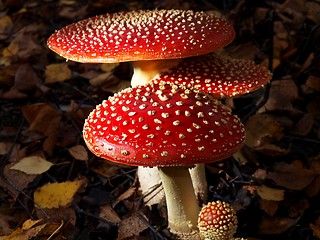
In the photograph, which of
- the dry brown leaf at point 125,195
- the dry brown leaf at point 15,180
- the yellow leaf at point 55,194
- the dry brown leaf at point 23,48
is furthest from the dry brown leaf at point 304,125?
the dry brown leaf at point 23,48

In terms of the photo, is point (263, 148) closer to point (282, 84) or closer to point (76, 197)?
point (282, 84)

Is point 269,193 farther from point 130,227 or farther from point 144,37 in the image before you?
point 144,37

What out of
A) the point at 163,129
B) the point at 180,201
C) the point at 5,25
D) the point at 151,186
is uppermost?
the point at 163,129

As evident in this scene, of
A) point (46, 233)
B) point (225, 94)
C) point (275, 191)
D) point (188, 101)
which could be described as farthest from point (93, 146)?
point (275, 191)

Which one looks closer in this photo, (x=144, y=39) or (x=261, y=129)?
(x=144, y=39)

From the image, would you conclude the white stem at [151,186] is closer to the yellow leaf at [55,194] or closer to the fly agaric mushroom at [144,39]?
the yellow leaf at [55,194]

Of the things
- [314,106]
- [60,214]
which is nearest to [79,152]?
[60,214]
